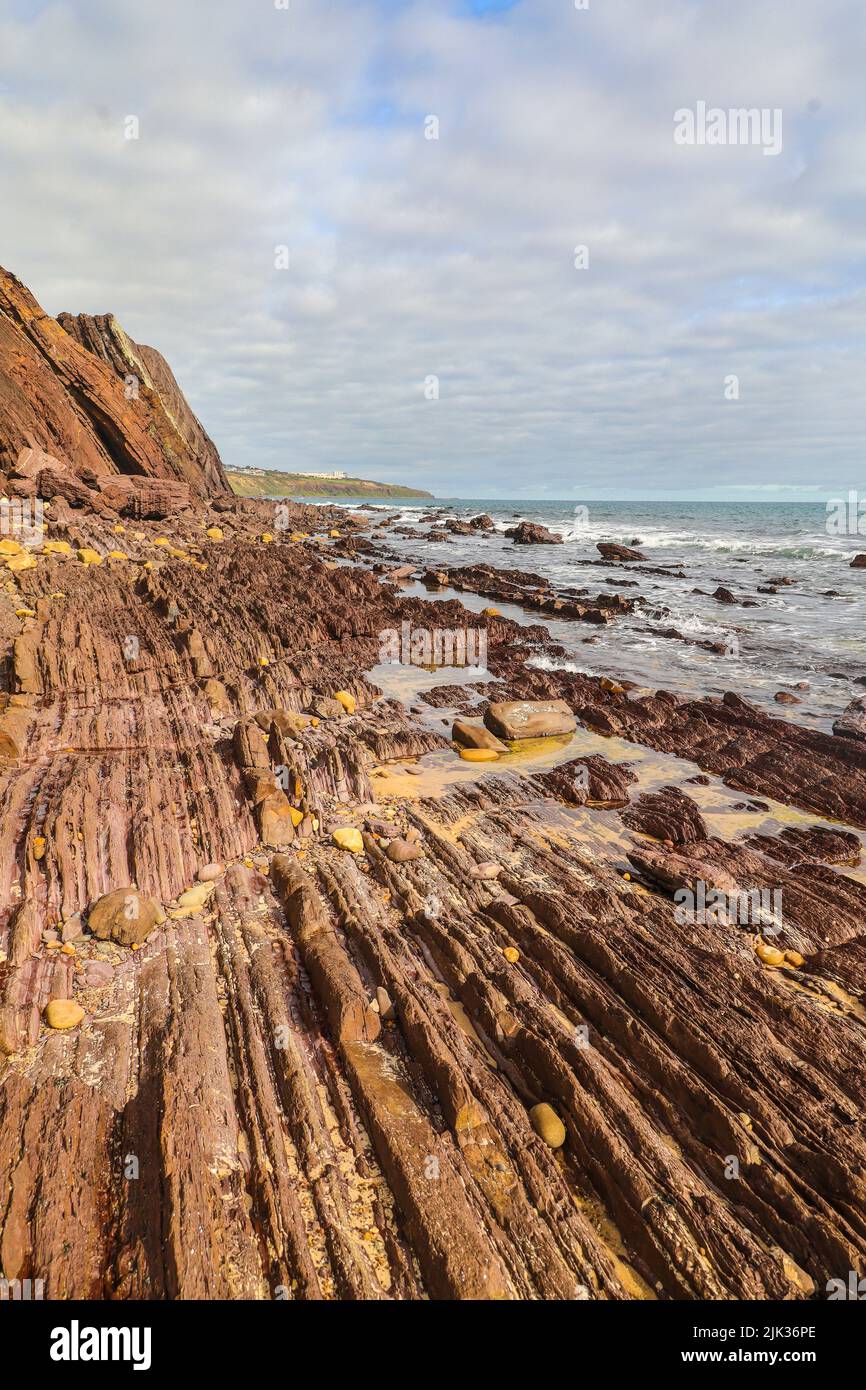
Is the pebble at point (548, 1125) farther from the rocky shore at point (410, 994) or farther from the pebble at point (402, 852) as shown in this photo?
the pebble at point (402, 852)

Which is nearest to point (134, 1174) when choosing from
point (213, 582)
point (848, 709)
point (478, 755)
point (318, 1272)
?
point (318, 1272)

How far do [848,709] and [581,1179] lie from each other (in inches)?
564

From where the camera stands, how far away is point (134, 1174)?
4.20 meters

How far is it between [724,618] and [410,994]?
2672 cm

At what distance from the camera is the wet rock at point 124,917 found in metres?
6.41

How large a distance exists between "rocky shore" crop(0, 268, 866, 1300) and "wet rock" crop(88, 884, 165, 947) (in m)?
0.03

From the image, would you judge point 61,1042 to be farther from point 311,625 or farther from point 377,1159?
point 311,625

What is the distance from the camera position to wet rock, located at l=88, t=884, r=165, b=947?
6.41 metres

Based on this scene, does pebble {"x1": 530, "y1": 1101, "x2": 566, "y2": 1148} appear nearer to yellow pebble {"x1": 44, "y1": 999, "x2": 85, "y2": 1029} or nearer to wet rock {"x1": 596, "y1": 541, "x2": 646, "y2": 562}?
yellow pebble {"x1": 44, "y1": 999, "x2": 85, "y2": 1029}

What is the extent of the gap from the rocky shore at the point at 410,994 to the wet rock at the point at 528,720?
83 millimetres

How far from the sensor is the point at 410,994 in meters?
5.81

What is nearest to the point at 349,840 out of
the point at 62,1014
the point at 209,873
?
the point at 209,873

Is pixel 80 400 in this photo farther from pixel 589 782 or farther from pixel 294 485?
pixel 294 485
